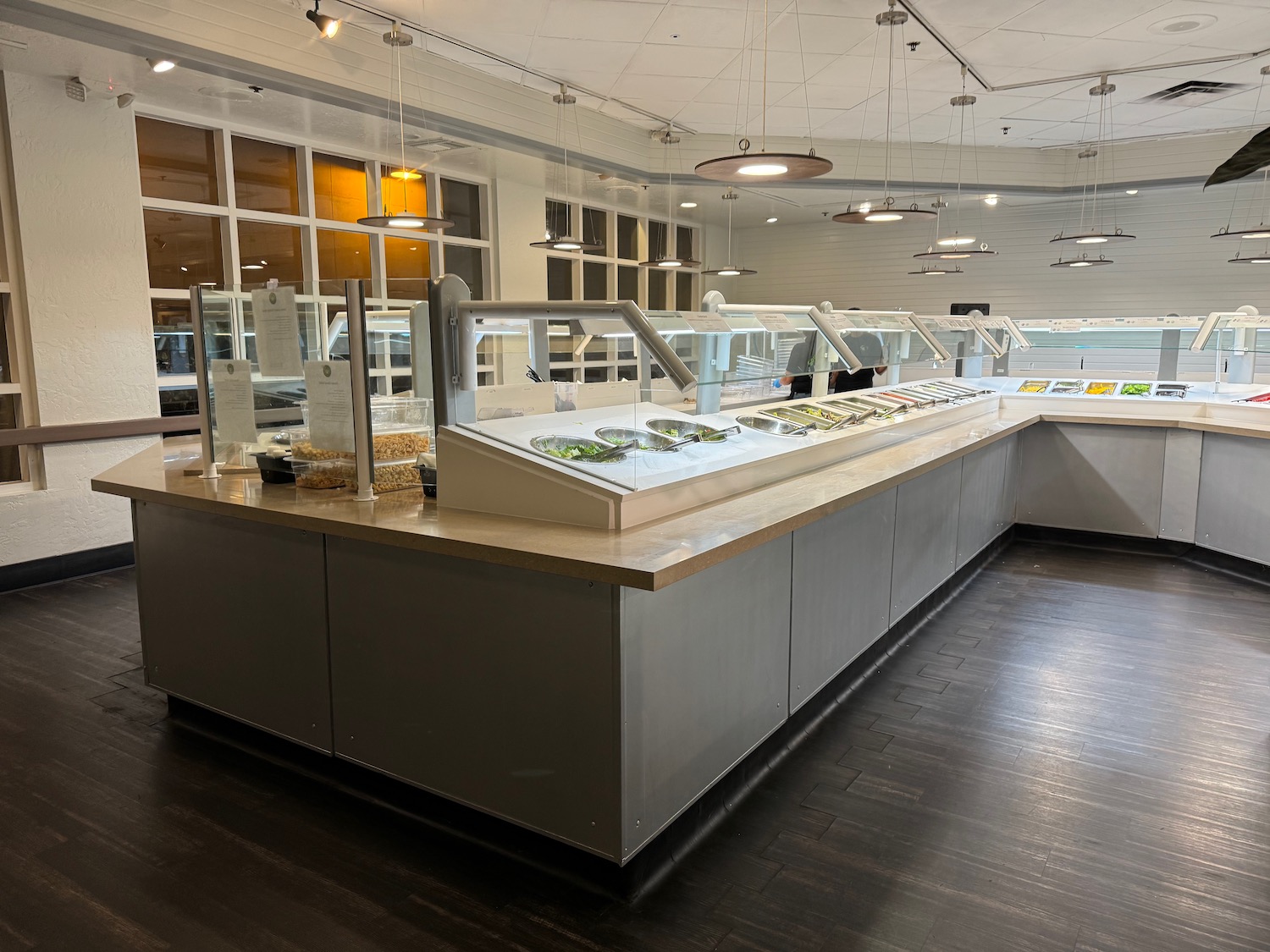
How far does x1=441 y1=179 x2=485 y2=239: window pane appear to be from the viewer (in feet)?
29.7

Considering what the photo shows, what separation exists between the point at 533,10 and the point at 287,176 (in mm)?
2882

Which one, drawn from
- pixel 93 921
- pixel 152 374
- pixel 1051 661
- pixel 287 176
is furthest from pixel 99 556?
pixel 1051 661

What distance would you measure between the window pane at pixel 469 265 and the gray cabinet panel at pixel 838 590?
21.9ft

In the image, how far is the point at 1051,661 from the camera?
12.2ft

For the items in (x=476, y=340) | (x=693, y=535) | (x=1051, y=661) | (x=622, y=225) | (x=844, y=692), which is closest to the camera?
(x=693, y=535)

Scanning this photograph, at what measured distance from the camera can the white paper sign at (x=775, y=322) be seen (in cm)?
334

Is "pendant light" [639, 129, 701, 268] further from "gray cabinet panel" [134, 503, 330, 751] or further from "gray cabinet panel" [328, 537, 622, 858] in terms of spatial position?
"gray cabinet panel" [328, 537, 622, 858]

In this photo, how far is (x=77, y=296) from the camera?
553 cm

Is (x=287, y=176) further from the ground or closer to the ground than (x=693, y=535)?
further from the ground

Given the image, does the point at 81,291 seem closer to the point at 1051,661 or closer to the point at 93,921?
the point at 93,921

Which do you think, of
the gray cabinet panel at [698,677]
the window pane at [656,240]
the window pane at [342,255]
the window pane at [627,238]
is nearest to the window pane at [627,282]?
the window pane at [627,238]

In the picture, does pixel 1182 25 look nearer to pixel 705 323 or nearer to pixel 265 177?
pixel 705 323

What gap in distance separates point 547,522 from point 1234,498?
16.0 feet

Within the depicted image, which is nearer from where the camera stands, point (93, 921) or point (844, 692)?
point (93, 921)
